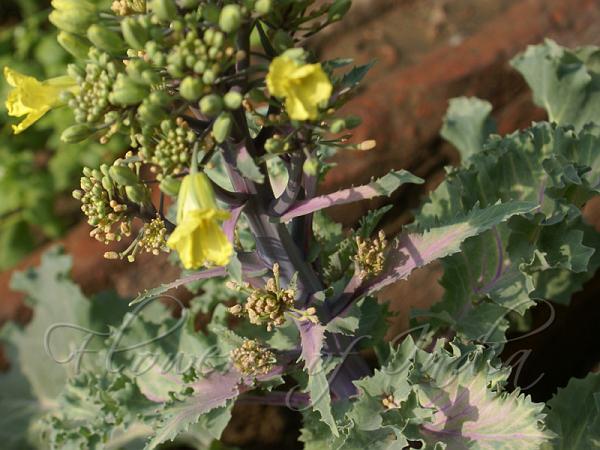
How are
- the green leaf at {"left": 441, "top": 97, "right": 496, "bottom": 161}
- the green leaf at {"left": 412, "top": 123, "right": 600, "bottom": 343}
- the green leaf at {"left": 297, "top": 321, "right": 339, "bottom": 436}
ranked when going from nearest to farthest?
the green leaf at {"left": 297, "top": 321, "right": 339, "bottom": 436}, the green leaf at {"left": 412, "top": 123, "right": 600, "bottom": 343}, the green leaf at {"left": 441, "top": 97, "right": 496, "bottom": 161}

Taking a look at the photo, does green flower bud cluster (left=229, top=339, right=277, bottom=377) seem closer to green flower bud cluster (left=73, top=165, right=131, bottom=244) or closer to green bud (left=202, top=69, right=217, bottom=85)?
green flower bud cluster (left=73, top=165, right=131, bottom=244)

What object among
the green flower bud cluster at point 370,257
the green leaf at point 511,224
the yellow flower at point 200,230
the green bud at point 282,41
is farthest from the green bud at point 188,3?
the green leaf at point 511,224

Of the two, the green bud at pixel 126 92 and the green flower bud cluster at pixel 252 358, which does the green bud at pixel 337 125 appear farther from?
the green flower bud cluster at pixel 252 358

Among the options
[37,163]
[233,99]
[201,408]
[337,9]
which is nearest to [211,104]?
[233,99]

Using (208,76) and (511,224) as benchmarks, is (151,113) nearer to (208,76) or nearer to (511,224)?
(208,76)

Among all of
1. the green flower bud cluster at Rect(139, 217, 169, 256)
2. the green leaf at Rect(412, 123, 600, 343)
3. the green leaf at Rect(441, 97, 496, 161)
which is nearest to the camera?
the green flower bud cluster at Rect(139, 217, 169, 256)

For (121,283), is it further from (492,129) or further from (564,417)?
(564,417)

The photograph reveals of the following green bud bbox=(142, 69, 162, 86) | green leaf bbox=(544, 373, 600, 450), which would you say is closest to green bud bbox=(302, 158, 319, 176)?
green bud bbox=(142, 69, 162, 86)
